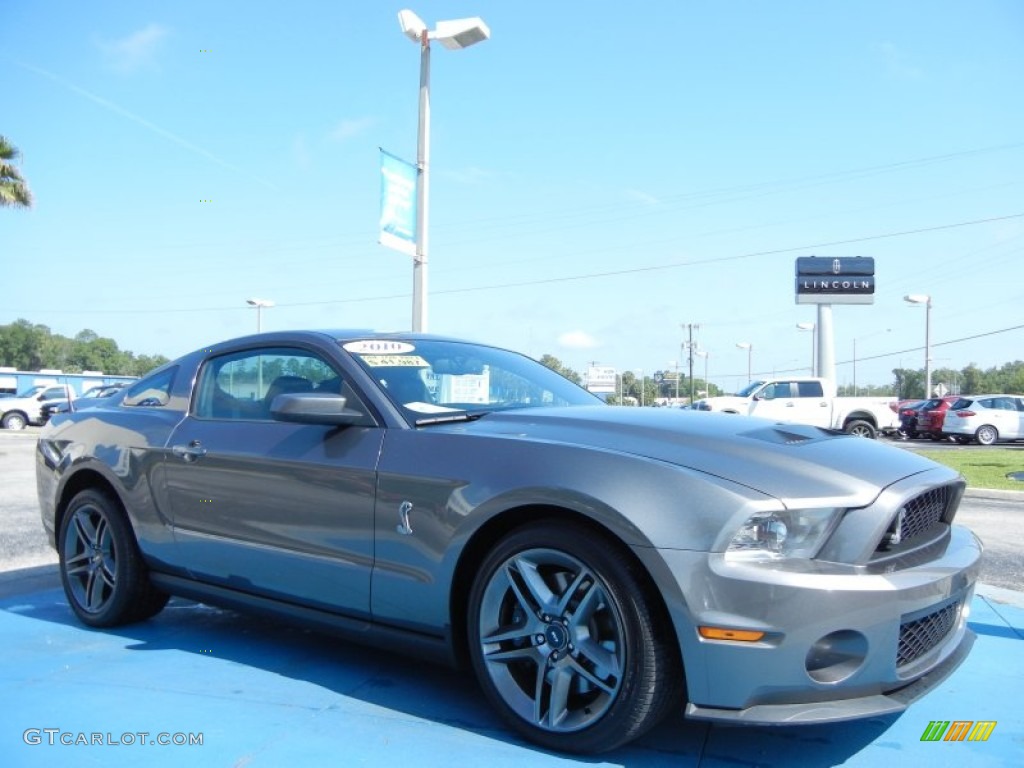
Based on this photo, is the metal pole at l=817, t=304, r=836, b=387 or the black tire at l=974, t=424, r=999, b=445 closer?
the black tire at l=974, t=424, r=999, b=445

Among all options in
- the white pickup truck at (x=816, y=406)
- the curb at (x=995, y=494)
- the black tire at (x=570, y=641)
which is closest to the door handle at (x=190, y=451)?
the black tire at (x=570, y=641)

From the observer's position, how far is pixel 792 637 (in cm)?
237

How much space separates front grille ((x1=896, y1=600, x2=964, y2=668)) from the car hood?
42cm

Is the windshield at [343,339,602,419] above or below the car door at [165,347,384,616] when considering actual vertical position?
above

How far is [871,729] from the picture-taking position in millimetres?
2965

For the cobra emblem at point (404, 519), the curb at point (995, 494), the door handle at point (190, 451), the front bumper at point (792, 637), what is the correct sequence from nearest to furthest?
the front bumper at point (792, 637) < the cobra emblem at point (404, 519) < the door handle at point (190, 451) < the curb at point (995, 494)

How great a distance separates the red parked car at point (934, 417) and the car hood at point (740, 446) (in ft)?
82.7

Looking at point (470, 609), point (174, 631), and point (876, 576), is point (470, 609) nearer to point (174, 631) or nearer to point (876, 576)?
point (876, 576)

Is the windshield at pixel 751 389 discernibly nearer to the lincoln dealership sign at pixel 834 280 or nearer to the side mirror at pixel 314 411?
the lincoln dealership sign at pixel 834 280

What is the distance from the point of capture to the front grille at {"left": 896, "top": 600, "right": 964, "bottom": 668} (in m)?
2.53

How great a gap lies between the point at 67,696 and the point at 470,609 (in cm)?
172

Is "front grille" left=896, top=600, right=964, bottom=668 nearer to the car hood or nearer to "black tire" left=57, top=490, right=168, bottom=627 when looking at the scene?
the car hood

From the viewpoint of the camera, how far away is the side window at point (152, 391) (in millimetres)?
4312

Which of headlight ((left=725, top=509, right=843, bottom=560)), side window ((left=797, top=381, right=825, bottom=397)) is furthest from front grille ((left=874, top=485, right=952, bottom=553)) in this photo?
side window ((left=797, top=381, right=825, bottom=397))
